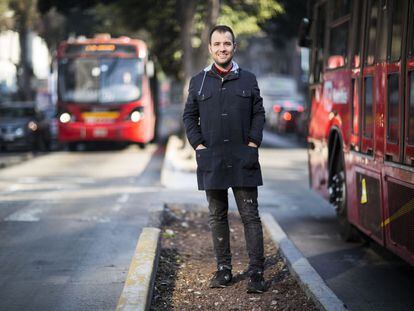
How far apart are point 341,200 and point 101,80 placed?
1678 centimetres

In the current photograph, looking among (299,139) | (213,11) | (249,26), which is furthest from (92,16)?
(213,11)

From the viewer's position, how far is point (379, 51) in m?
8.13

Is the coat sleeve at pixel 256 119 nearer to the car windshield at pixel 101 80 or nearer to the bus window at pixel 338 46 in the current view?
the bus window at pixel 338 46

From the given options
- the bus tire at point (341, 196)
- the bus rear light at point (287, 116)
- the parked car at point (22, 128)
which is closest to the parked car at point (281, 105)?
the bus rear light at point (287, 116)

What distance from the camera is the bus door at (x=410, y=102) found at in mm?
6832

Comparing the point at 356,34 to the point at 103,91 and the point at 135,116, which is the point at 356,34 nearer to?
the point at 135,116

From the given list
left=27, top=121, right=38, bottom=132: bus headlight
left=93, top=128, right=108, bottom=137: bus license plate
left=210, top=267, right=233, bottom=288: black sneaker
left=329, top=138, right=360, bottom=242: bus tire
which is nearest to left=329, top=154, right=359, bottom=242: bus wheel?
left=329, top=138, right=360, bottom=242: bus tire

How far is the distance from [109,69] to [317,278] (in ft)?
64.7

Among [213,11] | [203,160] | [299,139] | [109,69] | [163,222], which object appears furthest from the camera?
[299,139]

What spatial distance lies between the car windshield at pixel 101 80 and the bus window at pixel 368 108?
1751 centimetres

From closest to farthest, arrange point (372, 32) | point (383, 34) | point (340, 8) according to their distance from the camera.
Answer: point (383, 34) → point (372, 32) → point (340, 8)

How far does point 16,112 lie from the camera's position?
2988 cm

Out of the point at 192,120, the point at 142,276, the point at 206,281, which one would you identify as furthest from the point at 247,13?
the point at 142,276

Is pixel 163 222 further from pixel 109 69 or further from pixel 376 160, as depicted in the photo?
pixel 109 69
